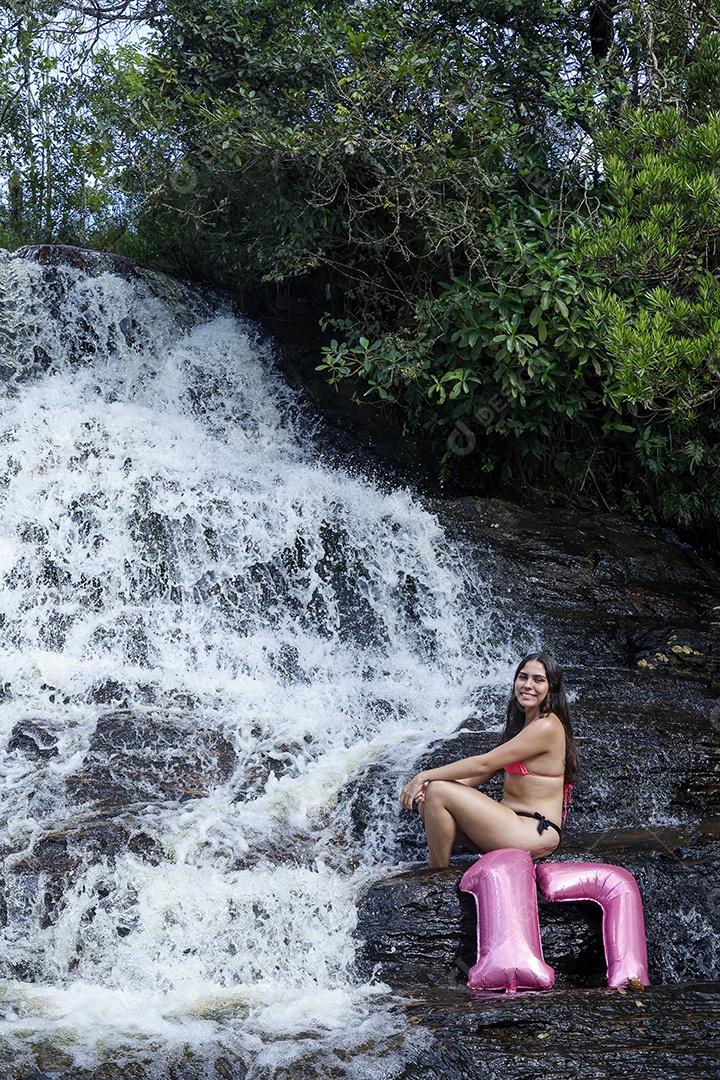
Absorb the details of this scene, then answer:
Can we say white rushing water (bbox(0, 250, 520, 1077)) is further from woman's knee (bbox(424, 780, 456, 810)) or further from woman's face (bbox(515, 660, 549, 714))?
woman's face (bbox(515, 660, 549, 714))

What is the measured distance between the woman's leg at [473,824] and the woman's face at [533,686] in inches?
18.2

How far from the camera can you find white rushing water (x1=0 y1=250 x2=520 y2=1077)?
4336 mm

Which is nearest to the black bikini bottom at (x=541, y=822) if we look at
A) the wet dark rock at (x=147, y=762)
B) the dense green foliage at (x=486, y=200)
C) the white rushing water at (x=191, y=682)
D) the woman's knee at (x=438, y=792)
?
the woman's knee at (x=438, y=792)

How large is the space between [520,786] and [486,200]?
6196mm

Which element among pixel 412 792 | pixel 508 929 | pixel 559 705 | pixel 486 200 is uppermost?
pixel 486 200

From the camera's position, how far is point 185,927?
4.55 m

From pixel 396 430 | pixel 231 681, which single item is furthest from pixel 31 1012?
pixel 396 430

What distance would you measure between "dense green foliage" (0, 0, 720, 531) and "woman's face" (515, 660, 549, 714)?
3652 mm

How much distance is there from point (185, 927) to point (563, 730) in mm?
1891

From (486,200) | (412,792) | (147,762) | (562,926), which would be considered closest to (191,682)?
(147,762)

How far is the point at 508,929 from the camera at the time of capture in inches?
160

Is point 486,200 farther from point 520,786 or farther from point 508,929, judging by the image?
point 508,929

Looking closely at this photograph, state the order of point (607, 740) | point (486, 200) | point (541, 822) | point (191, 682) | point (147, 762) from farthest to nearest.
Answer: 1. point (486, 200)
2. point (191, 682)
3. point (607, 740)
4. point (147, 762)
5. point (541, 822)

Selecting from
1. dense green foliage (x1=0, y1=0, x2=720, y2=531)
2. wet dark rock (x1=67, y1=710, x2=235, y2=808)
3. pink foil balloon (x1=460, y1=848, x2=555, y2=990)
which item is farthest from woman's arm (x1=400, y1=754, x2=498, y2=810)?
dense green foliage (x1=0, y1=0, x2=720, y2=531)
